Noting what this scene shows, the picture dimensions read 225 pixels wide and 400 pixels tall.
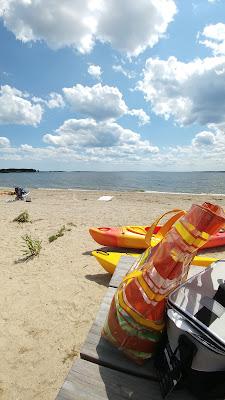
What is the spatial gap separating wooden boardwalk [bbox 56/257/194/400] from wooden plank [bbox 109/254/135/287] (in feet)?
3.89

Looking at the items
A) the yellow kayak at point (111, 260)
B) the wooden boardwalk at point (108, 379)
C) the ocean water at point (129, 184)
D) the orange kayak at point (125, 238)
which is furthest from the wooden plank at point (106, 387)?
the ocean water at point (129, 184)

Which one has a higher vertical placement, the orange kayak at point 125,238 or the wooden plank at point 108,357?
the wooden plank at point 108,357

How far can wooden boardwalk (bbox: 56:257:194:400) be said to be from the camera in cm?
173

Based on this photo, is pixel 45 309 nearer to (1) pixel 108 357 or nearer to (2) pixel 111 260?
(2) pixel 111 260

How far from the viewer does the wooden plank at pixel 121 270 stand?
11.0 ft

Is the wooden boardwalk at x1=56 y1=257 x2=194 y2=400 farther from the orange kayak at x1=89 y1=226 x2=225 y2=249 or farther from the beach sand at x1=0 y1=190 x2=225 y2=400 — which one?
the orange kayak at x1=89 y1=226 x2=225 y2=249

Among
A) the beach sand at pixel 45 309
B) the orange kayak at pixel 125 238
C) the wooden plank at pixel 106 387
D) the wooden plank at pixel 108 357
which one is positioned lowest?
the beach sand at pixel 45 309

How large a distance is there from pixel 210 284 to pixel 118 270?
1.77 metres

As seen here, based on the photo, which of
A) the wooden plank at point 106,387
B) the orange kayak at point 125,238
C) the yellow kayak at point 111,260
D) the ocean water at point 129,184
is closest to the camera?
the wooden plank at point 106,387

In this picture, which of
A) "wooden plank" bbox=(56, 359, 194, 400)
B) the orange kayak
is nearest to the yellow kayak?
the orange kayak

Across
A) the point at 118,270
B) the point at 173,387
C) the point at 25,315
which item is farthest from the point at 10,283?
the point at 173,387

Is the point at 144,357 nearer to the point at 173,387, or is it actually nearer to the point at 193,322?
the point at 173,387

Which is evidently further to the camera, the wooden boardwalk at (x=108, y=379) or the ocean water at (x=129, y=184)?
the ocean water at (x=129, y=184)

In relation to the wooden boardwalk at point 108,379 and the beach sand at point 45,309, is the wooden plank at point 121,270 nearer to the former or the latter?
the beach sand at point 45,309
